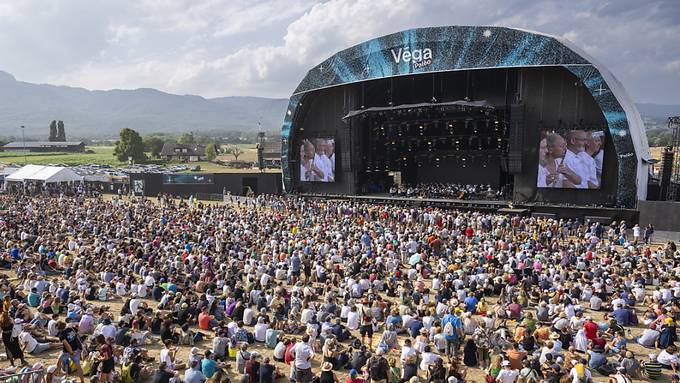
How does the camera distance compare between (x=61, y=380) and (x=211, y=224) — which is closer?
(x=61, y=380)

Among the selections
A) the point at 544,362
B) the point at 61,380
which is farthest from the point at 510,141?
the point at 61,380

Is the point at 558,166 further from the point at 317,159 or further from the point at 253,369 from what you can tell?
the point at 253,369

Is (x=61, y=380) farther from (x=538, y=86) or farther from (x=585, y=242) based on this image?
(x=538, y=86)

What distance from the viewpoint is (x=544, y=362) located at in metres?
8.42

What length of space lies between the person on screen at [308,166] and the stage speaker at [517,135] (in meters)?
14.6

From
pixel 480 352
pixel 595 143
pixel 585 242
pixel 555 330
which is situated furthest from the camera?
pixel 595 143

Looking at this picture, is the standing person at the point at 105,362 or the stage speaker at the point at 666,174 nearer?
the standing person at the point at 105,362

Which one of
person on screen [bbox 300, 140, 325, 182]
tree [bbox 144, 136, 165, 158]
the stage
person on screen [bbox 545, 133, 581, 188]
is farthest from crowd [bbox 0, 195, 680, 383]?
tree [bbox 144, 136, 165, 158]

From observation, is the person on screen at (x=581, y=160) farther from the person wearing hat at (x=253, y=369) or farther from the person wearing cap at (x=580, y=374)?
the person wearing hat at (x=253, y=369)

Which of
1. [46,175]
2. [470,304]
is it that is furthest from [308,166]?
[470,304]

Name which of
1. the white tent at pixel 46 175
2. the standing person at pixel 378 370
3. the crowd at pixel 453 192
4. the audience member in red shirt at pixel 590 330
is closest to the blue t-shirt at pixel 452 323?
the standing person at pixel 378 370

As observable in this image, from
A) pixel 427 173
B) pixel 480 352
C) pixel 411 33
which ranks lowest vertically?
pixel 480 352

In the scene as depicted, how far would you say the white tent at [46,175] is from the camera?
141ft

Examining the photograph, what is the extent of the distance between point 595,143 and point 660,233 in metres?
6.33
